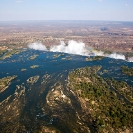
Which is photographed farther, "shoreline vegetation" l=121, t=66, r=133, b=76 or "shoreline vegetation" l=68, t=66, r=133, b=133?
"shoreline vegetation" l=121, t=66, r=133, b=76

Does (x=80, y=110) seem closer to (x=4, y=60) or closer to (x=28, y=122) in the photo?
(x=28, y=122)

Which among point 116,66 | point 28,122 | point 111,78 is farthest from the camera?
point 116,66

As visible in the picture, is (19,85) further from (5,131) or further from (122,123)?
Result: (122,123)

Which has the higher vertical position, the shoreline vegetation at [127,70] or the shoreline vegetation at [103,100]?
the shoreline vegetation at [103,100]

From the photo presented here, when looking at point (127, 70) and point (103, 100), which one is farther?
point (127, 70)

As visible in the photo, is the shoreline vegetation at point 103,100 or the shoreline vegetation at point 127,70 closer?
the shoreline vegetation at point 103,100

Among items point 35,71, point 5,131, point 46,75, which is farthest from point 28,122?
point 35,71

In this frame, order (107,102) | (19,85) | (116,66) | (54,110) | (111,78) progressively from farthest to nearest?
(116,66), (111,78), (19,85), (107,102), (54,110)

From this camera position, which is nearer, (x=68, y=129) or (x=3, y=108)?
(x=68, y=129)

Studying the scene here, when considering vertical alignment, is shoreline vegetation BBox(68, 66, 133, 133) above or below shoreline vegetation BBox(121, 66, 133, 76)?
above

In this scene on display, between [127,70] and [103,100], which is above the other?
[103,100]
